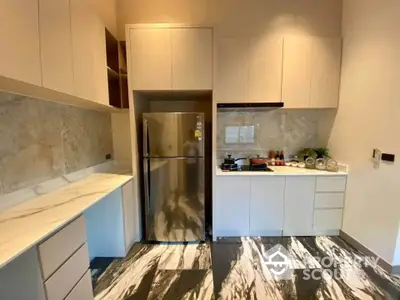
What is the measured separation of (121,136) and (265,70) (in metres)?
2.08

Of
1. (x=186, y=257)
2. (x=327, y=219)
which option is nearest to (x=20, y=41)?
(x=186, y=257)

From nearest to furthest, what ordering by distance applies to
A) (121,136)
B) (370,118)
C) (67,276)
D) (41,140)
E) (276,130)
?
1. (67,276)
2. (41,140)
3. (370,118)
4. (121,136)
5. (276,130)

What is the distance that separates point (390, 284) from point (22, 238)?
2.73 m

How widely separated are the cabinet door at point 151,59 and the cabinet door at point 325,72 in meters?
1.81

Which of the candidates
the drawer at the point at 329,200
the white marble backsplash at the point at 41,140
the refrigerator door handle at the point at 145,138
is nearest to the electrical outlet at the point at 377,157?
the drawer at the point at 329,200

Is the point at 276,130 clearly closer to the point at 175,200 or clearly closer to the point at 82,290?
the point at 175,200

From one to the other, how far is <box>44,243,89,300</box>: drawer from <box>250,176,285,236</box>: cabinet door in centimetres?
183

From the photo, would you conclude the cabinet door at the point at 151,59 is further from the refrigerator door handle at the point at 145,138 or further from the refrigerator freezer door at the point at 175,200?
the refrigerator freezer door at the point at 175,200

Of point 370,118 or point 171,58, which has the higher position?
point 171,58

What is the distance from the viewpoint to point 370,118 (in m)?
2.27

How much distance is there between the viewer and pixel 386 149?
6.84ft

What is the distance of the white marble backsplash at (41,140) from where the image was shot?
1.51 meters

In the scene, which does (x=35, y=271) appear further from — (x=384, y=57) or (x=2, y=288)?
(x=384, y=57)

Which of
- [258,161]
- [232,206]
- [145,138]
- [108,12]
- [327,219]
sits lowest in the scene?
[327,219]
